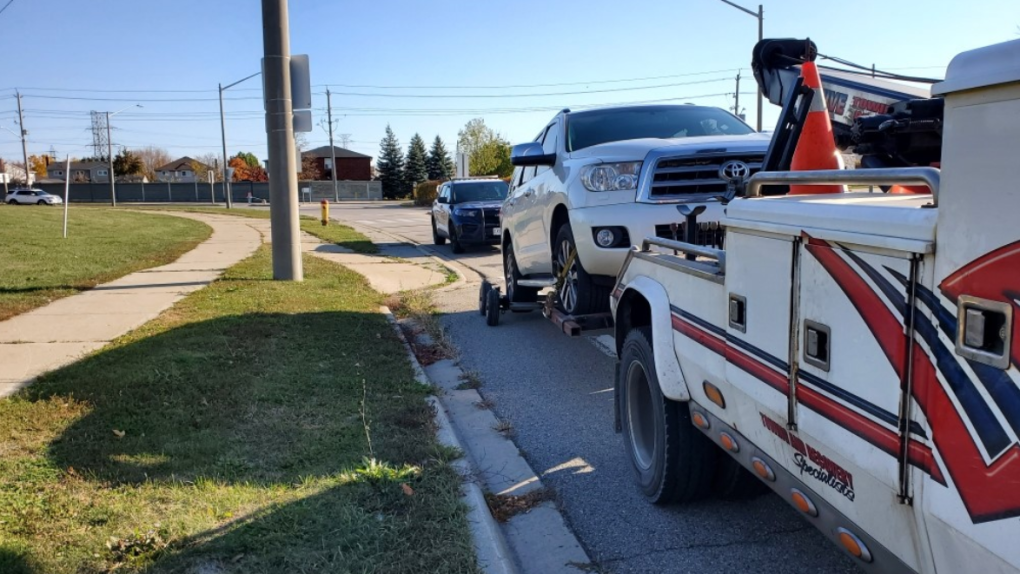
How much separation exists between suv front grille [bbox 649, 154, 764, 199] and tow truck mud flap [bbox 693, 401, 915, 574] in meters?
2.46

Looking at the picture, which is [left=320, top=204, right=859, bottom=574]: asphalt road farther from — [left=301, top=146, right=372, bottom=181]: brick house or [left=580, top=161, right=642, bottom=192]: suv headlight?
[left=301, top=146, right=372, bottom=181]: brick house

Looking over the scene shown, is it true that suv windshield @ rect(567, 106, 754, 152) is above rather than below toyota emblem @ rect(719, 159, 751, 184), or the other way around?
above

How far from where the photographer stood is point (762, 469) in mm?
2861

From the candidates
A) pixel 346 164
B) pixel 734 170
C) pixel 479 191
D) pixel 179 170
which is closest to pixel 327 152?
pixel 346 164

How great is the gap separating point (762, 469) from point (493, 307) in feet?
20.2

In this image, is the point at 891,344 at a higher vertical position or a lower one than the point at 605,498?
higher

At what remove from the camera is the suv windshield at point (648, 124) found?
690 centimetres

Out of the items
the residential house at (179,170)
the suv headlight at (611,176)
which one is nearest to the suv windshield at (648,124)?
the suv headlight at (611,176)

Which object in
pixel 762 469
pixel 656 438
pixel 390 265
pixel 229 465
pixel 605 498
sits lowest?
pixel 605 498

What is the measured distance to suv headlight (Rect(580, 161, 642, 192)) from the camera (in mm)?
5793

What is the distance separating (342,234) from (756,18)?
43.3 feet

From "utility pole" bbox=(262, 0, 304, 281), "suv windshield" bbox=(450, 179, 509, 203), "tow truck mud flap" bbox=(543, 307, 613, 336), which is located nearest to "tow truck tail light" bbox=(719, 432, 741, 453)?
"tow truck mud flap" bbox=(543, 307, 613, 336)

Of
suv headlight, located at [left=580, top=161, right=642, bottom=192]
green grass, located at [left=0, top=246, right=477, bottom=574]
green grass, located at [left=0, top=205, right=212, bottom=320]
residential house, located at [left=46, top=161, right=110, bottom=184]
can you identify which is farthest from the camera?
residential house, located at [left=46, top=161, right=110, bottom=184]

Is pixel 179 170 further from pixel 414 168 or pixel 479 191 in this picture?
pixel 479 191
